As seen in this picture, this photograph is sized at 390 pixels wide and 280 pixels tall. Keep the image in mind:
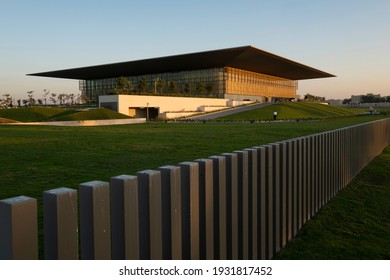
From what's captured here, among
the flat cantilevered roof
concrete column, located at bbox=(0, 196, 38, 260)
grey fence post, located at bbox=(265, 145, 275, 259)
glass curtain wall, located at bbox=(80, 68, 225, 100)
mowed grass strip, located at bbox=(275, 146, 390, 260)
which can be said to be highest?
the flat cantilevered roof

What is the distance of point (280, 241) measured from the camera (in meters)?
4.75

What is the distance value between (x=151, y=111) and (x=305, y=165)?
5902 centimetres

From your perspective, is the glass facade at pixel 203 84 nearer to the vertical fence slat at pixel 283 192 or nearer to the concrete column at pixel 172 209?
the vertical fence slat at pixel 283 192

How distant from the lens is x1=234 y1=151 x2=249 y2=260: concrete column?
3.83 meters

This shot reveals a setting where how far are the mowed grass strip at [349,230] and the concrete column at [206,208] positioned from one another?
153cm

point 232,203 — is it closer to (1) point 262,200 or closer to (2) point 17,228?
(1) point 262,200

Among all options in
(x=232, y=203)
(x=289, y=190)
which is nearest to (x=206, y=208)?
(x=232, y=203)

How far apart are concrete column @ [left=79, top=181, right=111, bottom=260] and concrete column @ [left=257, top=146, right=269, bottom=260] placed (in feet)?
7.55

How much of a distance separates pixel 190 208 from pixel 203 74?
84.7 m

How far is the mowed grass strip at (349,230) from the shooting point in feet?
14.8

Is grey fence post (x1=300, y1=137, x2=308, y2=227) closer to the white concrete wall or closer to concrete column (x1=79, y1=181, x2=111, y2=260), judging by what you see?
concrete column (x1=79, y1=181, x2=111, y2=260)

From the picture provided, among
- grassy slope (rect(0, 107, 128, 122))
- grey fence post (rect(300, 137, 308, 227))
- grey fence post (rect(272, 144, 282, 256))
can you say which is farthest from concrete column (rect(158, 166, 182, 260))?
grassy slope (rect(0, 107, 128, 122))

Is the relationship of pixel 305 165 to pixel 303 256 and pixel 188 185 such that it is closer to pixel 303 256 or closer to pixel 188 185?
pixel 303 256
